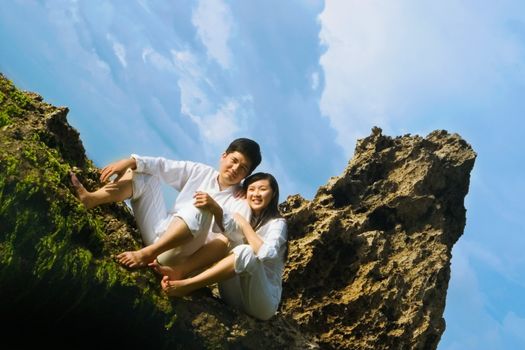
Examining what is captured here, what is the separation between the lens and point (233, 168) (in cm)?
756

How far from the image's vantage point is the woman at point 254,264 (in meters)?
6.57

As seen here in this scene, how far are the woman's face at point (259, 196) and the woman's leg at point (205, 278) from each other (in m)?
1.00

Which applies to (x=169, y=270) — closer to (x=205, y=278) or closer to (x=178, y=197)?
(x=205, y=278)

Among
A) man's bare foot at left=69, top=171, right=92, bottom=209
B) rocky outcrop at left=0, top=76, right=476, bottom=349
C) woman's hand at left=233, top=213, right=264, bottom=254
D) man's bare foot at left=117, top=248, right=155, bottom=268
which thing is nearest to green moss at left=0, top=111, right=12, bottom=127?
rocky outcrop at left=0, top=76, right=476, bottom=349

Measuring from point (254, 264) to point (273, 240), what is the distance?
423mm

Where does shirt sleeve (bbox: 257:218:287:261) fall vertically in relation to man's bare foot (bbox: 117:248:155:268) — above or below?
above

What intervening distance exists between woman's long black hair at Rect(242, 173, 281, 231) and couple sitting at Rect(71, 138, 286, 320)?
0.01 metres

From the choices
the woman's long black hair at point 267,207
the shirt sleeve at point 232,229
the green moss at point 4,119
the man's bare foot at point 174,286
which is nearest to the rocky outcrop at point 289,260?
the green moss at point 4,119

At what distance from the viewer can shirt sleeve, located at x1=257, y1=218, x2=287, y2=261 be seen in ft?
22.3

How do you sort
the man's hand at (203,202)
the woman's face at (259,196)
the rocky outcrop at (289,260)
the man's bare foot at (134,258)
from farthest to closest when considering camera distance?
the woman's face at (259,196) < the man's bare foot at (134,258) < the man's hand at (203,202) < the rocky outcrop at (289,260)

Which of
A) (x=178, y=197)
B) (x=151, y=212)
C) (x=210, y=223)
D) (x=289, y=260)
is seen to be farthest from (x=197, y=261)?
(x=289, y=260)

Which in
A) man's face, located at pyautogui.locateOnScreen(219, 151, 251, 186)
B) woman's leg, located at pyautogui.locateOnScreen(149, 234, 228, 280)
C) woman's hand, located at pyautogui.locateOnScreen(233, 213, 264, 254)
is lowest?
woman's leg, located at pyautogui.locateOnScreen(149, 234, 228, 280)

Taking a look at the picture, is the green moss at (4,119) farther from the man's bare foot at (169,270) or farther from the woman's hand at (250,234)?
the woman's hand at (250,234)

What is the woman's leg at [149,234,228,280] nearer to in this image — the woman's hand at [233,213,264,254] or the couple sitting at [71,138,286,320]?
the couple sitting at [71,138,286,320]
